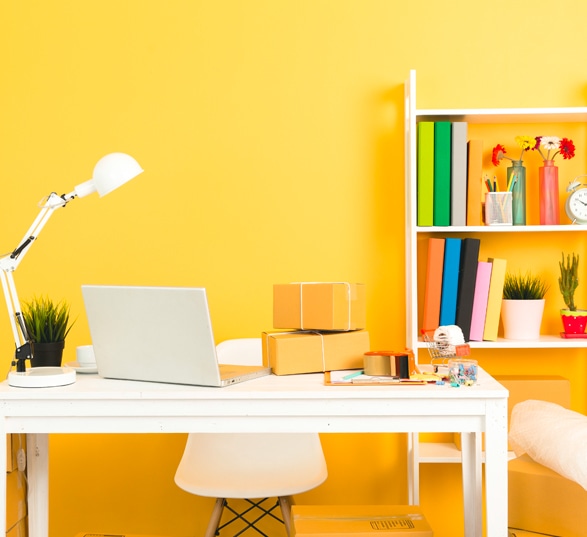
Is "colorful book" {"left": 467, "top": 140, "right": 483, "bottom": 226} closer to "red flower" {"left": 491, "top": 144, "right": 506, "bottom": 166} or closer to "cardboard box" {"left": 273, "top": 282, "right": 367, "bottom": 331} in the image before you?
"red flower" {"left": 491, "top": 144, "right": 506, "bottom": 166}

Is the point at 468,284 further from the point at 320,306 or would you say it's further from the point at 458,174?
the point at 320,306

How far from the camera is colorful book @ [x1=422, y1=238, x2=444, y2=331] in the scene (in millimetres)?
2629

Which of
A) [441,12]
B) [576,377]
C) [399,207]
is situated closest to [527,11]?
[441,12]

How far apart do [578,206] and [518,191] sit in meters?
0.22

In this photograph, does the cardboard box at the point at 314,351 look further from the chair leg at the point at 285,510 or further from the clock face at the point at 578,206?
the clock face at the point at 578,206

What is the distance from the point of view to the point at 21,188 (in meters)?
2.90

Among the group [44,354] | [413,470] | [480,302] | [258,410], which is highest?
[480,302]

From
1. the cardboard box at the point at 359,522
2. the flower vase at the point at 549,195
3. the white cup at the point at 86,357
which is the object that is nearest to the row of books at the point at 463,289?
the flower vase at the point at 549,195

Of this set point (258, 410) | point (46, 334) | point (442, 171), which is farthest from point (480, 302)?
point (46, 334)

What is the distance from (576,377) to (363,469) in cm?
87

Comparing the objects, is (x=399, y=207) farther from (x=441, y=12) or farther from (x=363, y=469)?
(x=363, y=469)

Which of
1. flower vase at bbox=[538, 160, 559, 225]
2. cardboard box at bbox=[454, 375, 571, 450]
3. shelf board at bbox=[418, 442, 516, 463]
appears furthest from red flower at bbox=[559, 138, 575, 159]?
shelf board at bbox=[418, 442, 516, 463]

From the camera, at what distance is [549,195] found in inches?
107

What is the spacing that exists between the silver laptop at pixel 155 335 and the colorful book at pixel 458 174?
107cm
